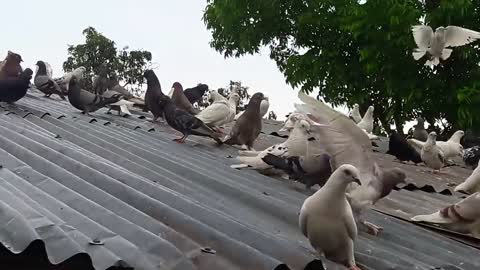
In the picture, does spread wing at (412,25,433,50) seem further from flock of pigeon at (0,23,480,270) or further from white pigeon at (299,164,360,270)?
white pigeon at (299,164,360,270)

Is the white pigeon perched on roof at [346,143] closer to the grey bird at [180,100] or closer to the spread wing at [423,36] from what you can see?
the grey bird at [180,100]

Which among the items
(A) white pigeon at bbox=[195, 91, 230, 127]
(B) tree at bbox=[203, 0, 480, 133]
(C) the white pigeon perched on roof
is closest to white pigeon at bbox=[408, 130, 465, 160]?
(B) tree at bbox=[203, 0, 480, 133]

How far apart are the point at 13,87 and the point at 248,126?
220cm

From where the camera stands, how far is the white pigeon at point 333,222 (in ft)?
9.25

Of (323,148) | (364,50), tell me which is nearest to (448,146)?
(364,50)

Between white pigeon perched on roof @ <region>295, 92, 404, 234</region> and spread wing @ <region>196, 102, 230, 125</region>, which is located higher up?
white pigeon perched on roof @ <region>295, 92, 404, 234</region>

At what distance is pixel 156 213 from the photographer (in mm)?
2893

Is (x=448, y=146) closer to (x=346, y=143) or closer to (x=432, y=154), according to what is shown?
(x=432, y=154)

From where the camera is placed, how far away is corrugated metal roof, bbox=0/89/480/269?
2283 millimetres

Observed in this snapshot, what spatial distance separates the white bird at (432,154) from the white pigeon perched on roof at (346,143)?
3612 mm

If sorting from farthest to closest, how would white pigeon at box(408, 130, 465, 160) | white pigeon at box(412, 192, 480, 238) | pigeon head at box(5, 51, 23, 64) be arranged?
white pigeon at box(408, 130, 465, 160), pigeon head at box(5, 51, 23, 64), white pigeon at box(412, 192, 480, 238)

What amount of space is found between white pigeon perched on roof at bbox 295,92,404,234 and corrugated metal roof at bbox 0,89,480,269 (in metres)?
0.24

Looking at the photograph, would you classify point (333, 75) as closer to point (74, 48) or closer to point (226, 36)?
point (226, 36)

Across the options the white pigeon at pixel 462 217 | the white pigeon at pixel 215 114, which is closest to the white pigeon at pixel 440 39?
the white pigeon at pixel 215 114
